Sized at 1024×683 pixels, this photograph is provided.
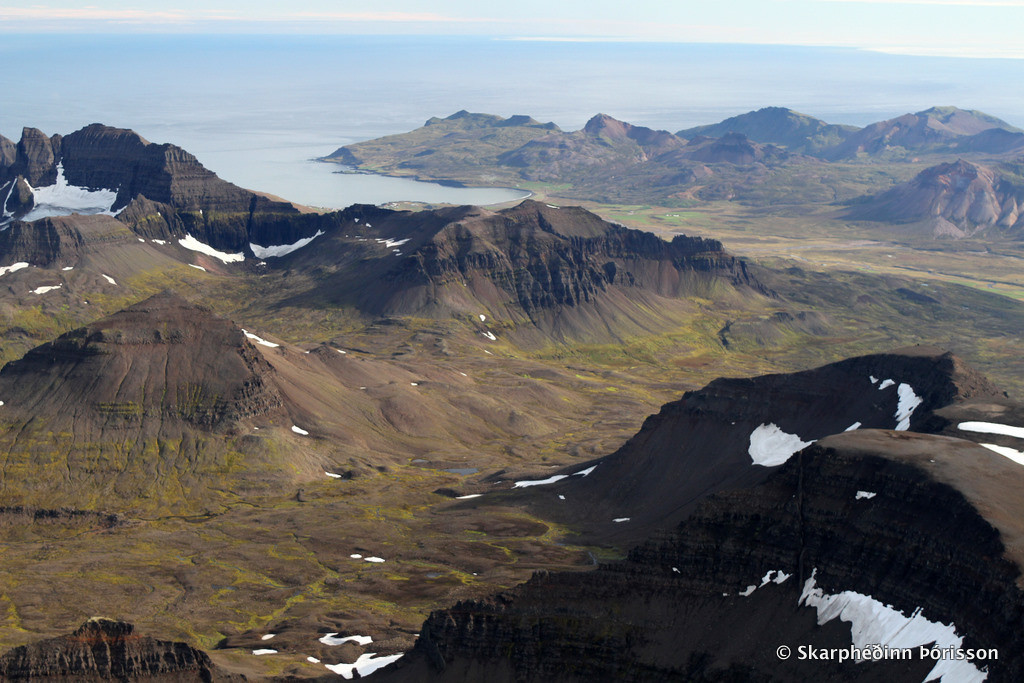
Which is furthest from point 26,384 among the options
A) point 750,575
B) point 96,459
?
point 750,575

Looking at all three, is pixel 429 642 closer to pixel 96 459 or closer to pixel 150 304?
pixel 96 459

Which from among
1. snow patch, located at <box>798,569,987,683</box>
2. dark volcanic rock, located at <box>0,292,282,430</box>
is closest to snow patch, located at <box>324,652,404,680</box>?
snow patch, located at <box>798,569,987,683</box>

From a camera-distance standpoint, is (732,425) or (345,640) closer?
(345,640)

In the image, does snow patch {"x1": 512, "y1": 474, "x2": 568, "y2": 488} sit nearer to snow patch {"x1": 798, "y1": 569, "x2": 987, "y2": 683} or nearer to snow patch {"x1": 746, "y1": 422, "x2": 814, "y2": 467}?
snow patch {"x1": 746, "y1": 422, "x2": 814, "y2": 467}

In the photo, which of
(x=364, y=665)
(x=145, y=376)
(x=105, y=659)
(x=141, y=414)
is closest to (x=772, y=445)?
(x=364, y=665)

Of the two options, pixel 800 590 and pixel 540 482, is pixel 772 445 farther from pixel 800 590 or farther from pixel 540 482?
pixel 800 590

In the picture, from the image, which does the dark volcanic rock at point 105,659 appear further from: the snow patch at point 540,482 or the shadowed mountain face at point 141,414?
the snow patch at point 540,482

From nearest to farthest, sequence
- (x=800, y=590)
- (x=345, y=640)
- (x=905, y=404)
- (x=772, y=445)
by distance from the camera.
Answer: (x=800, y=590) → (x=345, y=640) → (x=772, y=445) → (x=905, y=404)
